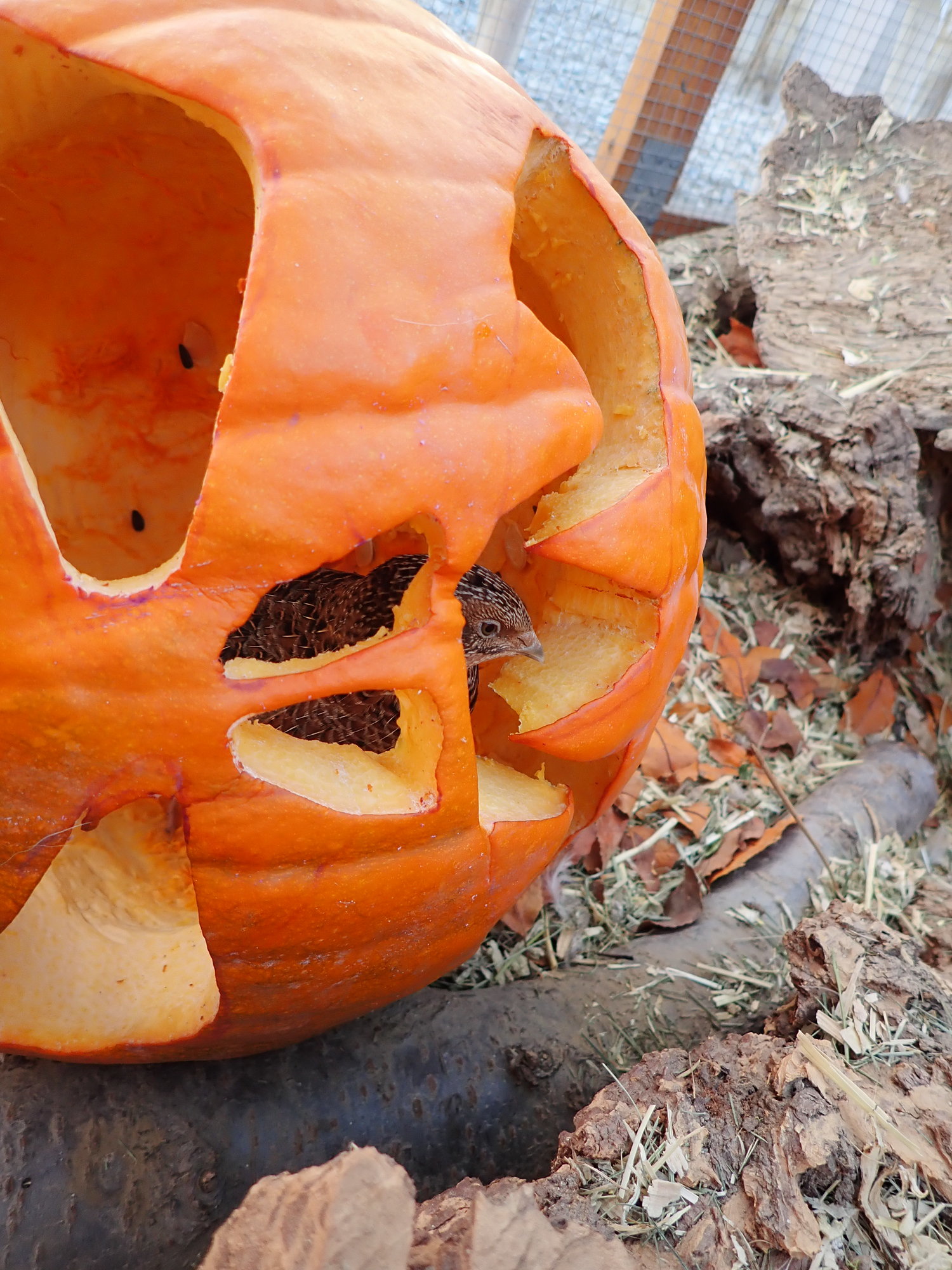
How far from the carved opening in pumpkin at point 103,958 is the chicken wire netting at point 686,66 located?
3307mm

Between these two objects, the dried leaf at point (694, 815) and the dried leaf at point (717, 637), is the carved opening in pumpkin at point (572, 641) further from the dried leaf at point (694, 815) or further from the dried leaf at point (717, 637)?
the dried leaf at point (717, 637)

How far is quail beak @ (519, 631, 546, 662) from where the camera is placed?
4.92ft

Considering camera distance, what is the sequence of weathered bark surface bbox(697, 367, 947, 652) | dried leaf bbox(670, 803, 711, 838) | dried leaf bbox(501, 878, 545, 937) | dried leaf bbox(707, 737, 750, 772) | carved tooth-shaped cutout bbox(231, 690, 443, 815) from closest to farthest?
carved tooth-shaped cutout bbox(231, 690, 443, 815)
dried leaf bbox(501, 878, 545, 937)
dried leaf bbox(670, 803, 711, 838)
weathered bark surface bbox(697, 367, 947, 652)
dried leaf bbox(707, 737, 750, 772)

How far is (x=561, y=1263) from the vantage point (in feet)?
2.66

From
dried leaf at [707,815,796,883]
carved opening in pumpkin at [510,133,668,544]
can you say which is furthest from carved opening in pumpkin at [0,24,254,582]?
dried leaf at [707,815,796,883]

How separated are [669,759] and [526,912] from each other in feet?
2.30

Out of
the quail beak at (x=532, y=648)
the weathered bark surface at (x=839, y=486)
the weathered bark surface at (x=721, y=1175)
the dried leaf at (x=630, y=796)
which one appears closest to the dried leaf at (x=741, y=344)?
the weathered bark surface at (x=839, y=486)

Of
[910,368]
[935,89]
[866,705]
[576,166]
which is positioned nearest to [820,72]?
[935,89]

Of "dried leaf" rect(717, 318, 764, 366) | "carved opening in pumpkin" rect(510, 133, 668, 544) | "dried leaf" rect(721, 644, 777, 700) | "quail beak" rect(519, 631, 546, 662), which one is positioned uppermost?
"carved opening in pumpkin" rect(510, 133, 668, 544)

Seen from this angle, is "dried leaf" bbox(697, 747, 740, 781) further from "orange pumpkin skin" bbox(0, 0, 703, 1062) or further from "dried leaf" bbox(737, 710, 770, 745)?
"orange pumpkin skin" bbox(0, 0, 703, 1062)

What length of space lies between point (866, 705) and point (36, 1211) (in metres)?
2.32

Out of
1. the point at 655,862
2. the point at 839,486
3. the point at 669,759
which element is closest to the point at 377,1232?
the point at 655,862

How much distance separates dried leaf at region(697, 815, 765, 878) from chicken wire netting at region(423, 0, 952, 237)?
101 inches

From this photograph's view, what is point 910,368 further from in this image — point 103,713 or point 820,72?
point 820,72
